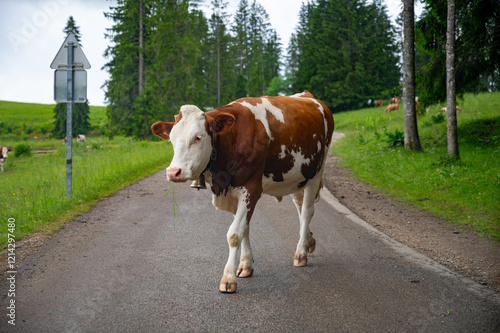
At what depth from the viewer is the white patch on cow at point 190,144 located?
379cm

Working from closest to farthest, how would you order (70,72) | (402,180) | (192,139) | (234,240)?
(192,139) → (234,240) → (70,72) → (402,180)

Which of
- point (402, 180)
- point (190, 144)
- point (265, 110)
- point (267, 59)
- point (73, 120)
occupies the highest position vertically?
point (267, 59)

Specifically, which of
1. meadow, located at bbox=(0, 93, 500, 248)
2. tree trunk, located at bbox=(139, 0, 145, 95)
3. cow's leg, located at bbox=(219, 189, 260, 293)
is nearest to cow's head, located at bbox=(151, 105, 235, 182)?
cow's leg, located at bbox=(219, 189, 260, 293)

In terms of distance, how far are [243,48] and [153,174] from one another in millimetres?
56722

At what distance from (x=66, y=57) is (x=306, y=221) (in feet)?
20.3

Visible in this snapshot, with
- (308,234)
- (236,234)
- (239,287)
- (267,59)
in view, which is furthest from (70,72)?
(267,59)

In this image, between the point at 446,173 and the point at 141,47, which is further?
the point at 141,47

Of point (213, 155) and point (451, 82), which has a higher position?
point (451, 82)

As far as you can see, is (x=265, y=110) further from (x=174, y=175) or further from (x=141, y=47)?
(x=141, y=47)

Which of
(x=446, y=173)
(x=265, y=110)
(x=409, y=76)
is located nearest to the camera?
(x=265, y=110)

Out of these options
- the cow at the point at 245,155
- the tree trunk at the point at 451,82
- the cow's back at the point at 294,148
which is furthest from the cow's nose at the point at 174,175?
the tree trunk at the point at 451,82

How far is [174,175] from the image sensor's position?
366cm

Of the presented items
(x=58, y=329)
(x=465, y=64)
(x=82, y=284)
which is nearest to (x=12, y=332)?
(x=58, y=329)

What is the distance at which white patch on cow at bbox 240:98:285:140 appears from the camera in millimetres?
4482
